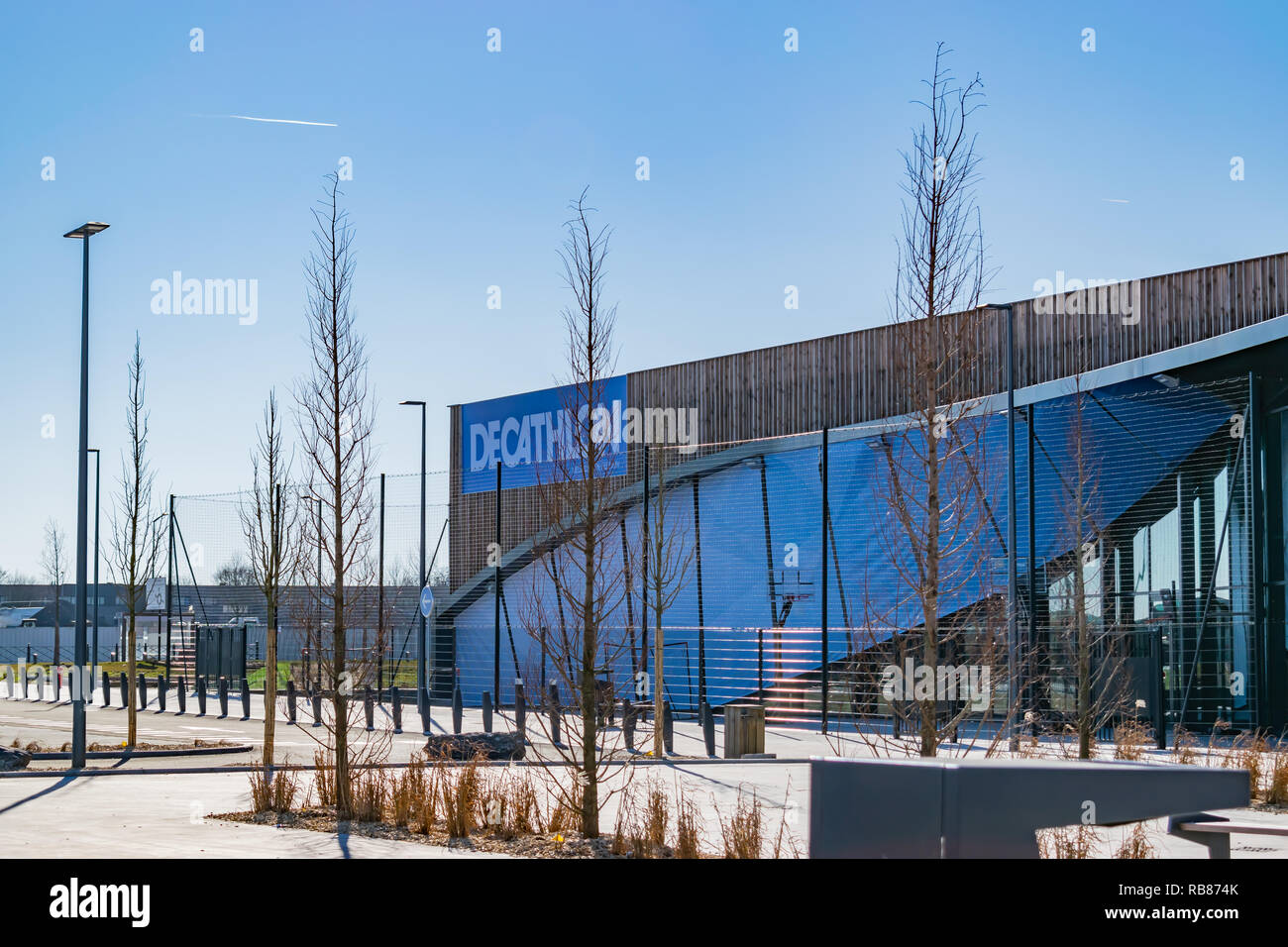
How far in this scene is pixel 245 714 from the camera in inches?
1297

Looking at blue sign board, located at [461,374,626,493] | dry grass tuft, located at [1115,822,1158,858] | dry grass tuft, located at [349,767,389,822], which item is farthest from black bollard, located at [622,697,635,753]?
blue sign board, located at [461,374,626,493]

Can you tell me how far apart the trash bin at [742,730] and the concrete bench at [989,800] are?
16.2 metres

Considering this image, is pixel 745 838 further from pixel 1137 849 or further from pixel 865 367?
pixel 865 367

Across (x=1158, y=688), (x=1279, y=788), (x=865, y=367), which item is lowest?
(x=1279, y=788)

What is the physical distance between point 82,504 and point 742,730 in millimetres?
11034

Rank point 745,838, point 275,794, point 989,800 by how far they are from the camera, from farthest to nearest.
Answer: point 275,794 < point 745,838 < point 989,800

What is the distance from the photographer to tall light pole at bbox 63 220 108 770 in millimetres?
20016

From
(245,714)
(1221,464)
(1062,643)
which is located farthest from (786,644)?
(245,714)

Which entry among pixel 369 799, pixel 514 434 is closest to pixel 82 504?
pixel 369 799

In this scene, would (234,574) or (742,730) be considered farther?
(234,574)

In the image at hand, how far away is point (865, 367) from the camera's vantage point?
112 feet

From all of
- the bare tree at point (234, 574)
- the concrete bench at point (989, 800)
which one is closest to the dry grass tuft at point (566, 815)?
the concrete bench at point (989, 800)

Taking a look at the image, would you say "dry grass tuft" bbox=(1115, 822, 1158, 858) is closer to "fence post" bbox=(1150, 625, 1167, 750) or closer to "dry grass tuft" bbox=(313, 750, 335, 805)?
"dry grass tuft" bbox=(313, 750, 335, 805)
